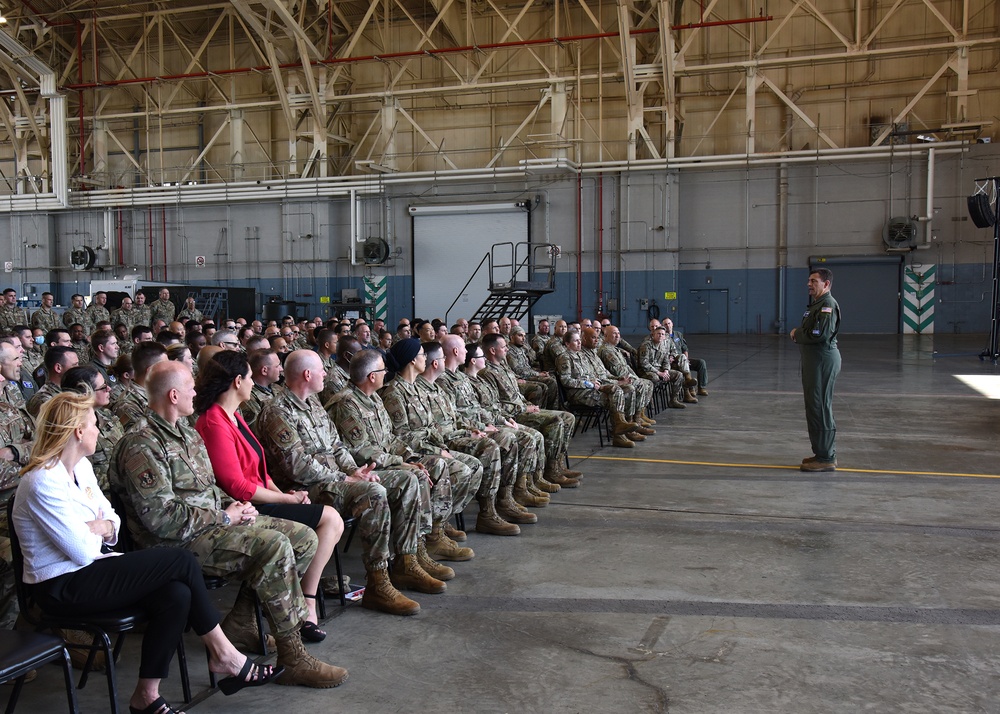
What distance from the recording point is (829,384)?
7387 millimetres

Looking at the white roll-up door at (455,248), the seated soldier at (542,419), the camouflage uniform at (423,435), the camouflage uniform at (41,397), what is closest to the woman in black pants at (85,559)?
the camouflage uniform at (423,435)

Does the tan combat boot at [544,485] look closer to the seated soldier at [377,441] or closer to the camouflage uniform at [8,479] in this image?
the seated soldier at [377,441]

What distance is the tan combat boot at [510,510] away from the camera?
5711mm

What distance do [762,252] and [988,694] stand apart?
21212 mm

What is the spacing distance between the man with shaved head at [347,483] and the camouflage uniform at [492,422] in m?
→ 1.46

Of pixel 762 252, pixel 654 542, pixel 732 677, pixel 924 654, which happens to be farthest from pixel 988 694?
pixel 762 252

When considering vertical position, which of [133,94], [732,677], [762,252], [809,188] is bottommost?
[732,677]

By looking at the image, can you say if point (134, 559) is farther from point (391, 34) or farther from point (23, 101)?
point (23, 101)

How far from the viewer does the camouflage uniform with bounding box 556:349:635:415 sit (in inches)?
347

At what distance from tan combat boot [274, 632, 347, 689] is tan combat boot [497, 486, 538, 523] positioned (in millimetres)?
2491

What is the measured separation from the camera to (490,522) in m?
5.47

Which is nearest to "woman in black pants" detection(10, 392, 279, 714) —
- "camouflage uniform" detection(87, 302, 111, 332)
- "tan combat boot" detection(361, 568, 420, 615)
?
"tan combat boot" detection(361, 568, 420, 615)

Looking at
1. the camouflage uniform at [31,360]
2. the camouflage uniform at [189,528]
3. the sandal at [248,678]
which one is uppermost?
the camouflage uniform at [31,360]

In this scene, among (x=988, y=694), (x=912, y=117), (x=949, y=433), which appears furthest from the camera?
(x=912, y=117)
